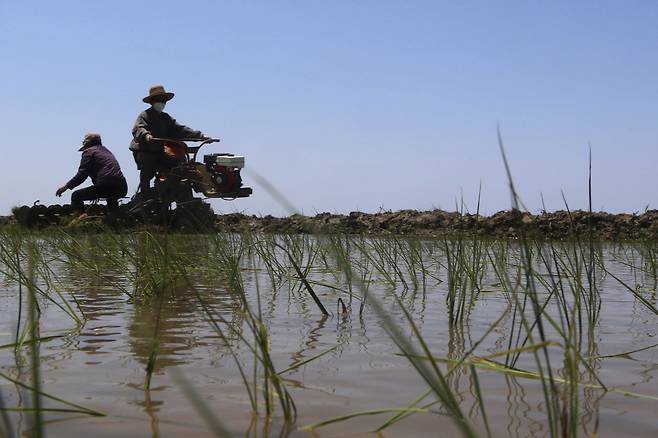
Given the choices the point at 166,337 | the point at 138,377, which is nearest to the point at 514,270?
the point at 166,337

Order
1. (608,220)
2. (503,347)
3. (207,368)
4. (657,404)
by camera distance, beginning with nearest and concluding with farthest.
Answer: (657,404) < (207,368) < (503,347) < (608,220)

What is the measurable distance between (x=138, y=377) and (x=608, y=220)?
10962 millimetres

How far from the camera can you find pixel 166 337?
2322 millimetres

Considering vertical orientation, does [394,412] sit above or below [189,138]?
below

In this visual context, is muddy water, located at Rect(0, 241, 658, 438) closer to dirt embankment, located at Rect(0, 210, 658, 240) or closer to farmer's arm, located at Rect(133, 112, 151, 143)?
farmer's arm, located at Rect(133, 112, 151, 143)

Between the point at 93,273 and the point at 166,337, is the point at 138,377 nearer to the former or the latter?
the point at 166,337

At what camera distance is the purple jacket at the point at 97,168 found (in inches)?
364

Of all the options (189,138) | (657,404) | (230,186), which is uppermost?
(189,138)

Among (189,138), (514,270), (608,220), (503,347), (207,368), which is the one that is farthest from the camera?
(608,220)

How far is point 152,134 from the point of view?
9297 millimetres

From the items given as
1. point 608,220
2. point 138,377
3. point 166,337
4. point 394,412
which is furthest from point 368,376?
point 608,220

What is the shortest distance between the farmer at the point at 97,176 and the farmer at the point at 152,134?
1.02ft

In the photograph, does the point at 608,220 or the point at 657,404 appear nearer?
the point at 657,404

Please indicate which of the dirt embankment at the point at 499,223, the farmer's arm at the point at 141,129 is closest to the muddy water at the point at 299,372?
the farmer's arm at the point at 141,129
